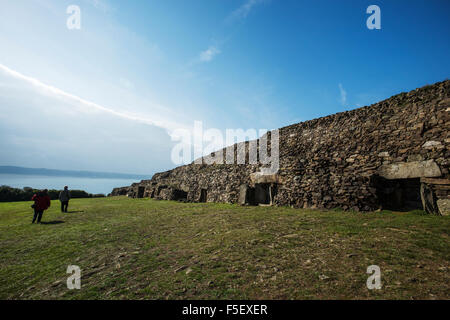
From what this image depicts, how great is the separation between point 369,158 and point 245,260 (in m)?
9.15

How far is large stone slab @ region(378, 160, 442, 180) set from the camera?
7.84 m

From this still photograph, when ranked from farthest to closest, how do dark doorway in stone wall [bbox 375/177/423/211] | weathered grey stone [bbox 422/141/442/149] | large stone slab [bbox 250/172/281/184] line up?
large stone slab [bbox 250/172/281/184] → dark doorway in stone wall [bbox 375/177/423/211] → weathered grey stone [bbox 422/141/442/149]

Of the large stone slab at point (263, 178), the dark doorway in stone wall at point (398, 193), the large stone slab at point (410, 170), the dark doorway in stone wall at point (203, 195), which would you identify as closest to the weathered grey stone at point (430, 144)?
the large stone slab at point (410, 170)

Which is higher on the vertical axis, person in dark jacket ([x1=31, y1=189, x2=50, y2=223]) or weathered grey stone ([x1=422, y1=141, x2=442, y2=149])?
weathered grey stone ([x1=422, y1=141, x2=442, y2=149])

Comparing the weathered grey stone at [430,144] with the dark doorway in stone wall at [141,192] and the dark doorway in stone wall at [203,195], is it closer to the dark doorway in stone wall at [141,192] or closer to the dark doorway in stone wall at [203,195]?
the dark doorway in stone wall at [203,195]

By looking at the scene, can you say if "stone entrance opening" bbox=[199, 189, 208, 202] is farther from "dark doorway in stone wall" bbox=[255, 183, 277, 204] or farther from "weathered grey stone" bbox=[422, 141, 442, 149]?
"weathered grey stone" bbox=[422, 141, 442, 149]

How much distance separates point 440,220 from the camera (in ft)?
21.8

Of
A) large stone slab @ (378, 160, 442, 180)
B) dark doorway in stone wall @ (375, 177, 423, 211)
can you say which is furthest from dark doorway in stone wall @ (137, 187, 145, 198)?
large stone slab @ (378, 160, 442, 180)

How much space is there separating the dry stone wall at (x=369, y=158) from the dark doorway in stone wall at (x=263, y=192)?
0.08m

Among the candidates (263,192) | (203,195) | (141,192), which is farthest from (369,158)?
(141,192)

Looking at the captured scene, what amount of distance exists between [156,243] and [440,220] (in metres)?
10.0
